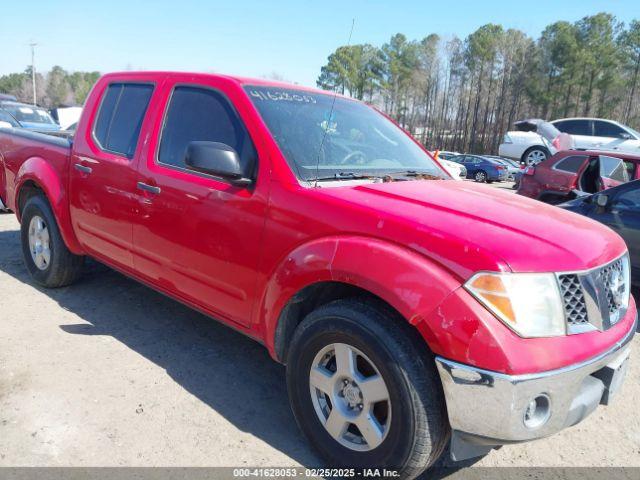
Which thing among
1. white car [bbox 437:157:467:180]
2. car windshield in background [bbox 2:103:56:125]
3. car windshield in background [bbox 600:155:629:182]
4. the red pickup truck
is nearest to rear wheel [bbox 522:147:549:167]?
car windshield in background [bbox 600:155:629:182]

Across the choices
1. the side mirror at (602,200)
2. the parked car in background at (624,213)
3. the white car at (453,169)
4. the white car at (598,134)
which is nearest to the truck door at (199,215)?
the white car at (453,169)

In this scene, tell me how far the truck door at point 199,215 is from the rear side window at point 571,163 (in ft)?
24.5

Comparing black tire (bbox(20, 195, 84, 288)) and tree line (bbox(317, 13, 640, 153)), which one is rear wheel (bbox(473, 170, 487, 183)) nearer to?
tree line (bbox(317, 13, 640, 153))

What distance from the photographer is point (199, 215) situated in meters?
3.01

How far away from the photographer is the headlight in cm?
198

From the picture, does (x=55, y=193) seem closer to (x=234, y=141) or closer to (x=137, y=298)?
(x=137, y=298)

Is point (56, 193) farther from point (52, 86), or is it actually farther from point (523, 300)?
point (52, 86)

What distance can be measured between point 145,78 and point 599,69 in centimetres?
5880

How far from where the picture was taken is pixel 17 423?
9.06ft

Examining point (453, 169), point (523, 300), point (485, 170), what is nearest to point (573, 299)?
point (523, 300)

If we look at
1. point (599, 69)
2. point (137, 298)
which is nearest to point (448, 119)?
point (599, 69)

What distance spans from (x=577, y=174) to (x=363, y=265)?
303 inches

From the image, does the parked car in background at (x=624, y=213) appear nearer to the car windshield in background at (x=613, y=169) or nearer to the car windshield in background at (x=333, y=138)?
the car windshield in background at (x=613, y=169)

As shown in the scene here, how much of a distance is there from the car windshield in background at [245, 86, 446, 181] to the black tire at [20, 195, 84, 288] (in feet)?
8.05
